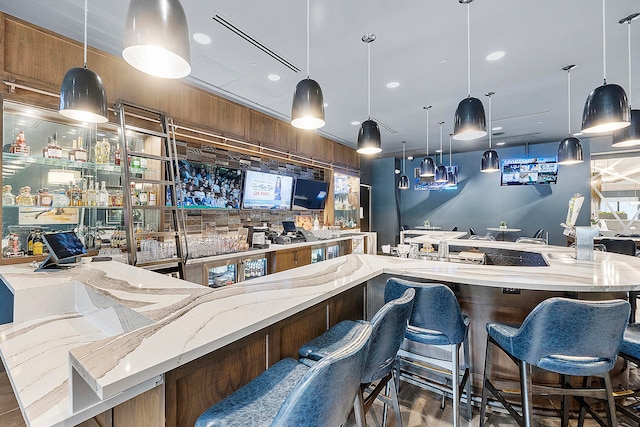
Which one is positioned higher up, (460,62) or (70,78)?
(460,62)

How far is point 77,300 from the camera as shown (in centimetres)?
171

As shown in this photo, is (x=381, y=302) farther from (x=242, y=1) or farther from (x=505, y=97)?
(x=505, y=97)

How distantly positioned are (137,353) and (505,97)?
5291 mm

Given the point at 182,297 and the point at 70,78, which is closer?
the point at 182,297

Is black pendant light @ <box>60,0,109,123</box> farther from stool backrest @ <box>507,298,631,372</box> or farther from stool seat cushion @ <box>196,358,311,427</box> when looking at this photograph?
stool backrest @ <box>507,298,631,372</box>

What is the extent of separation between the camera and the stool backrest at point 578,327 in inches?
54.0

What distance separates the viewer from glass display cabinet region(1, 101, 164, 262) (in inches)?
94.1

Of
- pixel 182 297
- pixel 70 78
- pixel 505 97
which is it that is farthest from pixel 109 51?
pixel 505 97

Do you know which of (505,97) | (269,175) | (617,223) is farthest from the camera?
(617,223)

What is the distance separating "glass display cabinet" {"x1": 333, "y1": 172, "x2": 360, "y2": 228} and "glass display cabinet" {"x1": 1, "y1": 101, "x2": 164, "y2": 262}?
4271mm

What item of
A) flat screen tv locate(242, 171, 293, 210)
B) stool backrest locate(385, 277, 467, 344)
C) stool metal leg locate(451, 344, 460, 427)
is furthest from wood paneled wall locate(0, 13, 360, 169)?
stool metal leg locate(451, 344, 460, 427)

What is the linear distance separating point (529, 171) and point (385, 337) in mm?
7943

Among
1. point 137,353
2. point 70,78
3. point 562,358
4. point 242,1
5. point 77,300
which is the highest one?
point 242,1

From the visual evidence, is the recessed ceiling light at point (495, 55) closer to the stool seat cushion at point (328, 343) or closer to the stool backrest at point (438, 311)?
the stool backrest at point (438, 311)
